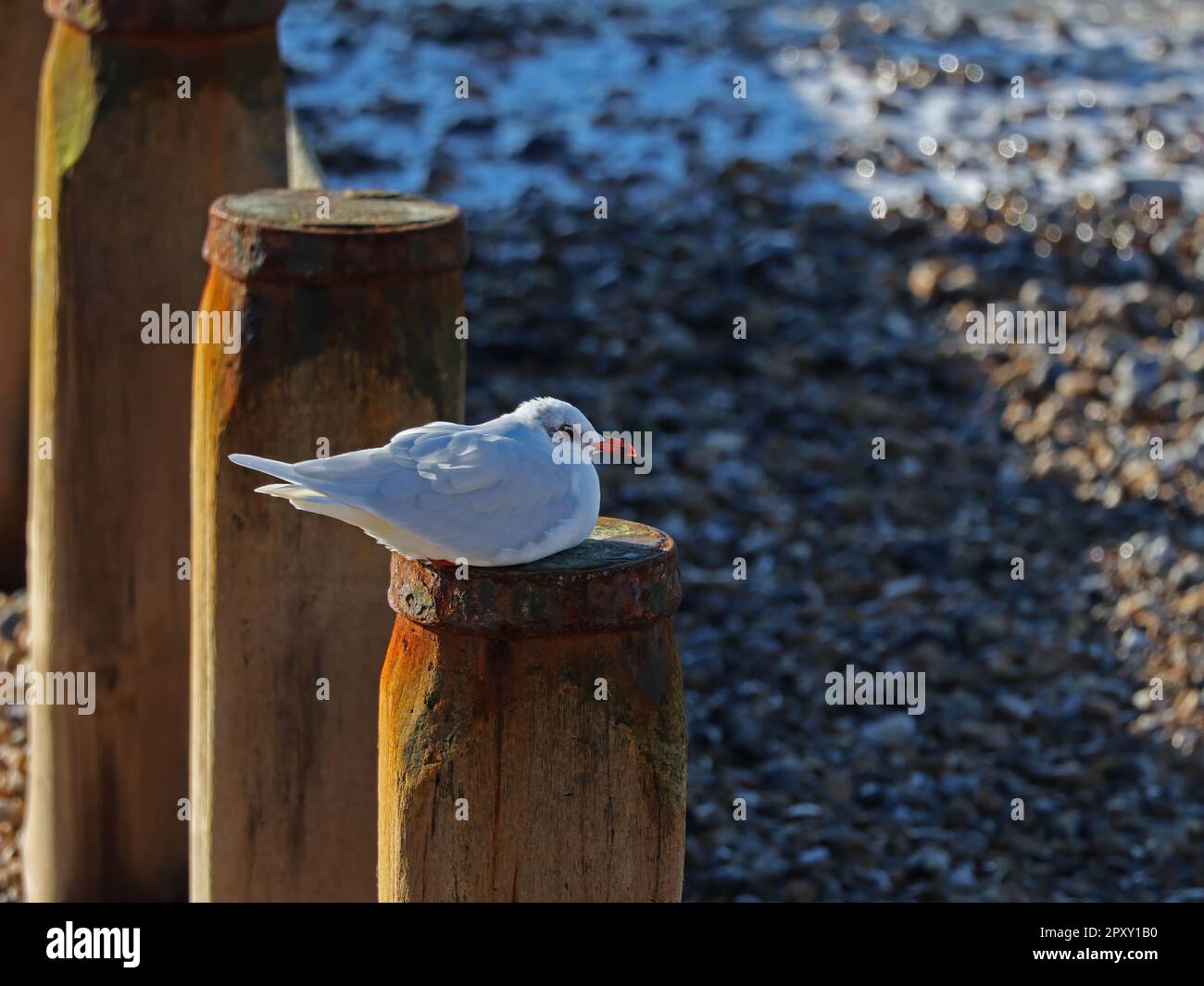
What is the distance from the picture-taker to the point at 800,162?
26.0 feet

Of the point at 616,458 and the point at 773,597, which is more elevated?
the point at 616,458

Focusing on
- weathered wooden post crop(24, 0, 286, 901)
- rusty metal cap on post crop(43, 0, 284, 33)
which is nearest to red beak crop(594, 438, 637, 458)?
weathered wooden post crop(24, 0, 286, 901)

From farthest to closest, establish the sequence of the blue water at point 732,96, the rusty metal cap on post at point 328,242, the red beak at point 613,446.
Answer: the blue water at point 732,96
the rusty metal cap on post at point 328,242
the red beak at point 613,446

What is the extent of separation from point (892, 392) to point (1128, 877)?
2.46m

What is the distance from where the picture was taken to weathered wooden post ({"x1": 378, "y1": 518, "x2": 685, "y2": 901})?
213cm

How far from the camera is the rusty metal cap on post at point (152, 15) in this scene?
134 inches

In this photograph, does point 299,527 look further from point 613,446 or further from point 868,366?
point 868,366

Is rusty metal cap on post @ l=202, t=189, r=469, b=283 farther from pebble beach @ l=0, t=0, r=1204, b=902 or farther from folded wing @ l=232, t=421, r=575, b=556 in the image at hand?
pebble beach @ l=0, t=0, r=1204, b=902

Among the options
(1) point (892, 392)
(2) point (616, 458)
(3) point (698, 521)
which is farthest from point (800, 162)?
(2) point (616, 458)

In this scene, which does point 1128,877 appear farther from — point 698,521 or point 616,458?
point 616,458

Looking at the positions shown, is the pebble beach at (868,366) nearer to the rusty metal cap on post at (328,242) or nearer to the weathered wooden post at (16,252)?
the weathered wooden post at (16,252)

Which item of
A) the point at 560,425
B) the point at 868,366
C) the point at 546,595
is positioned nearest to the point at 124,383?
the point at 560,425

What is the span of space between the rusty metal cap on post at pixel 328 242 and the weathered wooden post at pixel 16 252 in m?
2.26

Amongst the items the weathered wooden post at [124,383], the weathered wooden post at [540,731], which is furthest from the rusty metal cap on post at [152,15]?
the weathered wooden post at [540,731]
